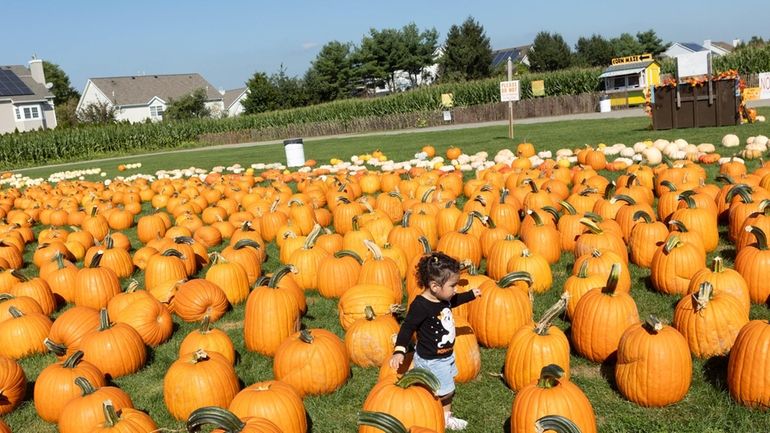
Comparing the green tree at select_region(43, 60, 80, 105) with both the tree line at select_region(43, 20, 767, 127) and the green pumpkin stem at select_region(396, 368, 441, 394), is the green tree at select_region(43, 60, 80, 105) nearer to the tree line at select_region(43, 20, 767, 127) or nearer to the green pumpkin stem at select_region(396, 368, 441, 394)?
the tree line at select_region(43, 20, 767, 127)

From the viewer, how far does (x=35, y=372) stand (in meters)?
5.79

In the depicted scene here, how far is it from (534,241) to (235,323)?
3.53 meters

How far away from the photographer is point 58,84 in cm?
11594

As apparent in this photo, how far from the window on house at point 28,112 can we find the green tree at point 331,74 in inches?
1344

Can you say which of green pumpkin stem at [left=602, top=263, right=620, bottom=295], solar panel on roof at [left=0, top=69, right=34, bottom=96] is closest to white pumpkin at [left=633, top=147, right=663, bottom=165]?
green pumpkin stem at [left=602, top=263, right=620, bottom=295]

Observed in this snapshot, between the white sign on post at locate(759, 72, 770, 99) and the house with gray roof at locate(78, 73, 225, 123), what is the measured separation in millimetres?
72335

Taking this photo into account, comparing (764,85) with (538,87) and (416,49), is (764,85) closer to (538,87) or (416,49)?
(538,87)

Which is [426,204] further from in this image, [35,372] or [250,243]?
[35,372]

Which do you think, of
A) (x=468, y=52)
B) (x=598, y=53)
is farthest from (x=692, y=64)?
(x=598, y=53)

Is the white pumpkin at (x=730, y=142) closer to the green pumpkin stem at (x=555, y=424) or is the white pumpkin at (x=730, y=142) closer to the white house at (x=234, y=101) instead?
the green pumpkin stem at (x=555, y=424)

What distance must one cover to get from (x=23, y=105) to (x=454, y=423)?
85.1 m

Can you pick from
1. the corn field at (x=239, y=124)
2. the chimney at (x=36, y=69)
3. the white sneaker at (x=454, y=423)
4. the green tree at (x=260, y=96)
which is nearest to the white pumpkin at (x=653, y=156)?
the white sneaker at (x=454, y=423)

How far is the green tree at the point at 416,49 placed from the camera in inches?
4013

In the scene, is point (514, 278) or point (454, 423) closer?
point (454, 423)
